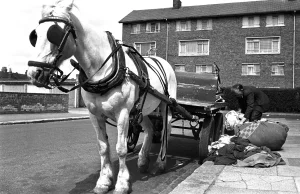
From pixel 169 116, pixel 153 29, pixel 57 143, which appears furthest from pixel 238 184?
pixel 153 29

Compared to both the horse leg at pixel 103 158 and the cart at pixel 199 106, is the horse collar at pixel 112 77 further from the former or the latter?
the cart at pixel 199 106

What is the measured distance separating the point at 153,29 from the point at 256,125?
130 feet

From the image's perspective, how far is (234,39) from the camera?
41094mm

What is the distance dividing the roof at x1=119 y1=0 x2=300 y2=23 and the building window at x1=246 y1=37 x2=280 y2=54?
3.46m

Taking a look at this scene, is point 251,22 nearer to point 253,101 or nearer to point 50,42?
point 253,101

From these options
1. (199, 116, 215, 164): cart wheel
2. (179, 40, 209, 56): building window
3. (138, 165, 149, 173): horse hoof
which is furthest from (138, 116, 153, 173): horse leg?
(179, 40, 209, 56): building window

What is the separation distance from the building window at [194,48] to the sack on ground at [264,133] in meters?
35.8

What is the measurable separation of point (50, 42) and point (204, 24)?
41767 mm

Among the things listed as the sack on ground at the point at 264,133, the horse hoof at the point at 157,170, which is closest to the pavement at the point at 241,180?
the horse hoof at the point at 157,170

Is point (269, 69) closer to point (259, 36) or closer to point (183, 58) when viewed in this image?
point (259, 36)

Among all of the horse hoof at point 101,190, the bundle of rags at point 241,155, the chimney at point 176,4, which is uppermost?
the chimney at point 176,4

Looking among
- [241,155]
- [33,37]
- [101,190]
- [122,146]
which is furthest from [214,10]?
[33,37]

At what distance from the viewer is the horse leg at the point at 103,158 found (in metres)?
4.31

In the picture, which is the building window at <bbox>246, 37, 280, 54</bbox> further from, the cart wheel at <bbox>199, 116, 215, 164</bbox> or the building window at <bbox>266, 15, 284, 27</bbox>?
the cart wheel at <bbox>199, 116, 215, 164</bbox>
